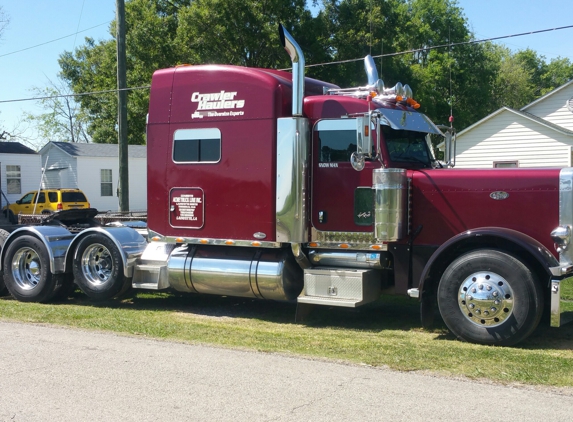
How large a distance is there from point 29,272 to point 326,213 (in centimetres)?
530

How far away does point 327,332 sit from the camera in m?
8.30

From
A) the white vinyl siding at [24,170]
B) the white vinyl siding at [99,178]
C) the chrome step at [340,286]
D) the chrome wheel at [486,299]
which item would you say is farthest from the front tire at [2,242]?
the white vinyl siding at [99,178]

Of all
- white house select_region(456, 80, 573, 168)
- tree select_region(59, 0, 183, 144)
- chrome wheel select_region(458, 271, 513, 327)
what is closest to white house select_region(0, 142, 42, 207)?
tree select_region(59, 0, 183, 144)

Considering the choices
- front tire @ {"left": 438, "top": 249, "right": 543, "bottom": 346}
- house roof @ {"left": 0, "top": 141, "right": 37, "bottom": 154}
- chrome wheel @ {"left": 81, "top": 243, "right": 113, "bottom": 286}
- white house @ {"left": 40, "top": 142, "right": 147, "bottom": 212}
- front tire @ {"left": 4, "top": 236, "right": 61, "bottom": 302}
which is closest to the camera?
front tire @ {"left": 438, "top": 249, "right": 543, "bottom": 346}

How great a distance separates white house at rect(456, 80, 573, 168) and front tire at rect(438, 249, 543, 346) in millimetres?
15278

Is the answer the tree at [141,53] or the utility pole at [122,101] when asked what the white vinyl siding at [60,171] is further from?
the utility pole at [122,101]

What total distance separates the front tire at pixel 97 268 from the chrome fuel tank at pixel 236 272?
42.0 inches

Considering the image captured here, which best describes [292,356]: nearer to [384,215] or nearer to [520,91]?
[384,215]

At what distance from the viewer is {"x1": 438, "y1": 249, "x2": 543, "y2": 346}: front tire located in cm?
716

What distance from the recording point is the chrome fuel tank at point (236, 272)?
348 inches

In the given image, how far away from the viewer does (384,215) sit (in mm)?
7930

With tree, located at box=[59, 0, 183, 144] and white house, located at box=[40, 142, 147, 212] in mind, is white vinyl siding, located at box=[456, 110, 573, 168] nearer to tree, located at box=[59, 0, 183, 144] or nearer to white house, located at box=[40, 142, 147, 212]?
tree, located at box=[59, 0, 183, 144]

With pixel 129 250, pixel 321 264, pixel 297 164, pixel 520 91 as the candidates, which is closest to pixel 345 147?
pixel 297 164

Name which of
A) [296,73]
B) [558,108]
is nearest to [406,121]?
[296,73]
